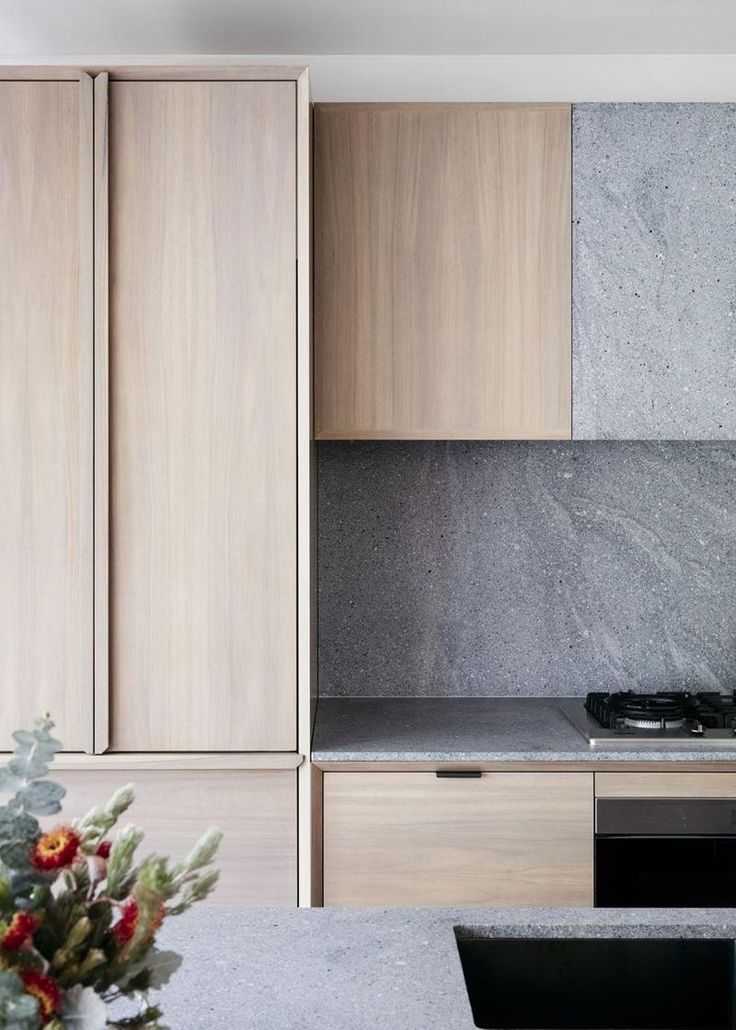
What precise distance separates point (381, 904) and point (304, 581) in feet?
2.57

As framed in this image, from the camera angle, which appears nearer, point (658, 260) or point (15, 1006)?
point (15, 1006)

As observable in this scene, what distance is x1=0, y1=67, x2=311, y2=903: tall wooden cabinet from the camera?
2209mm

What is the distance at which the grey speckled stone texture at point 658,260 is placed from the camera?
244 centimetres

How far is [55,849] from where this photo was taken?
30.3 inches

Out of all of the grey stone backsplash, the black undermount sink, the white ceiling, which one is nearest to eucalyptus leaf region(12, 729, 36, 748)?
the black undermount sink

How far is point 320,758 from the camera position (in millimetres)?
2227

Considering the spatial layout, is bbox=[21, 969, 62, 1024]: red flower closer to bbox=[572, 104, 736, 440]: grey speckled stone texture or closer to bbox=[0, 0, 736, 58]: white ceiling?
bbox=[572, 104, 736, 440]: grey speckled stone texture

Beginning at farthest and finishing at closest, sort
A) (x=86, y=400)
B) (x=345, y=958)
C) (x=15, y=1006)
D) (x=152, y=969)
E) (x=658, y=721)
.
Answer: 1. (x=658, y=721)
2. (x=86, y=400)
3. (x=345, y=958)
4. (x=152, y=969)
5. (x=15, y=1006)

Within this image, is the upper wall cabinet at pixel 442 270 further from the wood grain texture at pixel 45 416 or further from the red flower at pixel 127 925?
the red flower at pixel 127 925

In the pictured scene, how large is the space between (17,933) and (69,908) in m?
0.06

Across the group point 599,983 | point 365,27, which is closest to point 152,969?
point 599,983

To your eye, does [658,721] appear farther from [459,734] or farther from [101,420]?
[101,420]

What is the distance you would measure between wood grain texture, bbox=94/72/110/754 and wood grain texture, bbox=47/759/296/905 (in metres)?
0.14

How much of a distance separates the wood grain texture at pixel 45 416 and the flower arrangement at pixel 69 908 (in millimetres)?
1462
